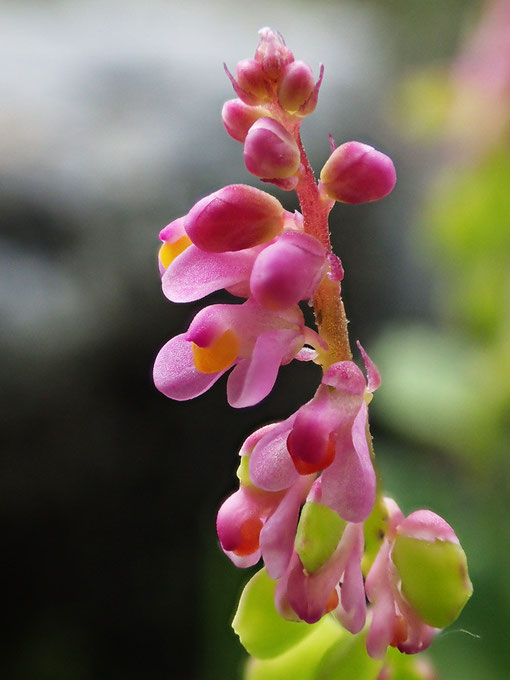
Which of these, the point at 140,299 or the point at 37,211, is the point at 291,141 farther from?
the point at 37,211

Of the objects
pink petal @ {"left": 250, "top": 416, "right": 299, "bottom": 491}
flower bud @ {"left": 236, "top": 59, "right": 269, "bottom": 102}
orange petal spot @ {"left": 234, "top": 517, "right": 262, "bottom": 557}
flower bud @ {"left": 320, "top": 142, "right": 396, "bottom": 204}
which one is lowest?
orange petal spot @ {"left": 234, "top": 517, "right": 262, "bottom": 557}

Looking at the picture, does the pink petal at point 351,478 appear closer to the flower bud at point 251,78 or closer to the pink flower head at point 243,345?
the pink flower head at point 243,345

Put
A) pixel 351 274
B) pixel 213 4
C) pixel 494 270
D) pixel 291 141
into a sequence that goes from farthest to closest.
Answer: pixel 213 4, pixel 351 274, pixel 494 270, pixel 291 141

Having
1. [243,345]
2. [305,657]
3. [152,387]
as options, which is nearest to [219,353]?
[243,345]

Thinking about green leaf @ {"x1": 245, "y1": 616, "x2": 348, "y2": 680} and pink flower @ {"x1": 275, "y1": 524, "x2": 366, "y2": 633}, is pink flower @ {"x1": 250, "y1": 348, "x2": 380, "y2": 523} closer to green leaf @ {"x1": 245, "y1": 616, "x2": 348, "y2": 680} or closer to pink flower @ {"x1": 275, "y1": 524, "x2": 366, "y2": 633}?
pink flower @ {"x1": 275, "y1": 524, "x2": 366, "y2": 633}

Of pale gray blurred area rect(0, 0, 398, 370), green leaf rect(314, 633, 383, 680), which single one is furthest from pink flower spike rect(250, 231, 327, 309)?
pale gray blurred area rect(0, 0, 398, 370)

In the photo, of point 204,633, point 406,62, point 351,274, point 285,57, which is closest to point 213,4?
point 406,62
